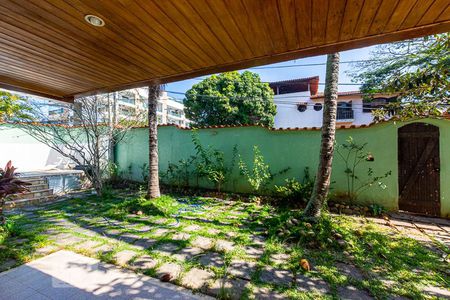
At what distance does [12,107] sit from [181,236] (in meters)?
6.34

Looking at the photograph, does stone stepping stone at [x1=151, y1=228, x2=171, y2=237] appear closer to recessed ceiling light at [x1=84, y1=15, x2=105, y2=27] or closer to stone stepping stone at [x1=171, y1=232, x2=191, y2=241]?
stone stepping stone at [x1=171, y1=232, x2=191, y2=241]

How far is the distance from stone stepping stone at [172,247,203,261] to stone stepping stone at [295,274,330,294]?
1.38 meters

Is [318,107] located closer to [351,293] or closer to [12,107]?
[351,293]

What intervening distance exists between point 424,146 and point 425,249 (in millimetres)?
2773

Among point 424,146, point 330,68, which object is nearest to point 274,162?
point 330,68

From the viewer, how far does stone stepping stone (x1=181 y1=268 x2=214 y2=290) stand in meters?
2.24

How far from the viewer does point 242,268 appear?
8.52 feet

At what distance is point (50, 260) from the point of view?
2.71m

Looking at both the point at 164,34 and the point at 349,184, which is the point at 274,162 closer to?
the point at 349,184

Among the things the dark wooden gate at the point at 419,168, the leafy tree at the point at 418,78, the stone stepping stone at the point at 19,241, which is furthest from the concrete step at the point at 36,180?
the dark wooden gate at the point at 419,168

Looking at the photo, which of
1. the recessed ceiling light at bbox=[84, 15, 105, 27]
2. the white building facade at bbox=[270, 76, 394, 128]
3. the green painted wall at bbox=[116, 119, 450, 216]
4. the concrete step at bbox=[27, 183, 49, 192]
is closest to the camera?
the recessed ceiling light at bbox=[84, 15, 105, 27]

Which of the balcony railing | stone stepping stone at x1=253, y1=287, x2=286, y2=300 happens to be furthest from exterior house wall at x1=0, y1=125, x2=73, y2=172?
the balcony railing

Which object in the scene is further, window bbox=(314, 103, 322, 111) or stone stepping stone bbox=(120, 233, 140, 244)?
window bbox=(314, 103, 322, 111)

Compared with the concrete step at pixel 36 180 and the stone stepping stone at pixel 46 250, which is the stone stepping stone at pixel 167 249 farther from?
the concrete step at pixel 36 180
